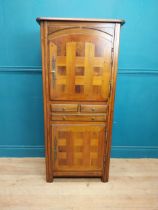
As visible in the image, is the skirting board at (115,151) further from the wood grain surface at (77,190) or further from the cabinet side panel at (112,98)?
the cabinet side panel at (112,98)

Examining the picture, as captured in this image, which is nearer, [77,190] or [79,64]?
[79,64]

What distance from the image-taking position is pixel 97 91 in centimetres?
176

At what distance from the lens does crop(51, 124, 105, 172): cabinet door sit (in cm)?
186

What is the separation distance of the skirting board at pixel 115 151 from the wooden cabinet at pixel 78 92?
55cm

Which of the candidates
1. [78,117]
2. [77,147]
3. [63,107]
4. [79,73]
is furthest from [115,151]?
[79,73]

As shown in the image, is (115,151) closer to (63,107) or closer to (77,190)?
(77,190)

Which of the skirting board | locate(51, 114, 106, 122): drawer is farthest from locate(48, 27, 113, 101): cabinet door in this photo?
the skirting board

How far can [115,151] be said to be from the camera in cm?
249

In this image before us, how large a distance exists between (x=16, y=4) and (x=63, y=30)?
81 centimetres

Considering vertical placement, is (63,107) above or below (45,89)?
below

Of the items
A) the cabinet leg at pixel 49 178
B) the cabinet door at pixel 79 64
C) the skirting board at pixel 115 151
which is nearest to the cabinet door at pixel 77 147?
the cabinet leg at pixel 49 178

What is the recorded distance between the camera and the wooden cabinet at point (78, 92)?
1.63 meters

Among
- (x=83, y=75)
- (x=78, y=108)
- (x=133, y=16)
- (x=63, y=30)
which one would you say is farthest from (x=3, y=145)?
(x=133, y=16)

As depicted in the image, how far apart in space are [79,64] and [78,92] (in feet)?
0.85
